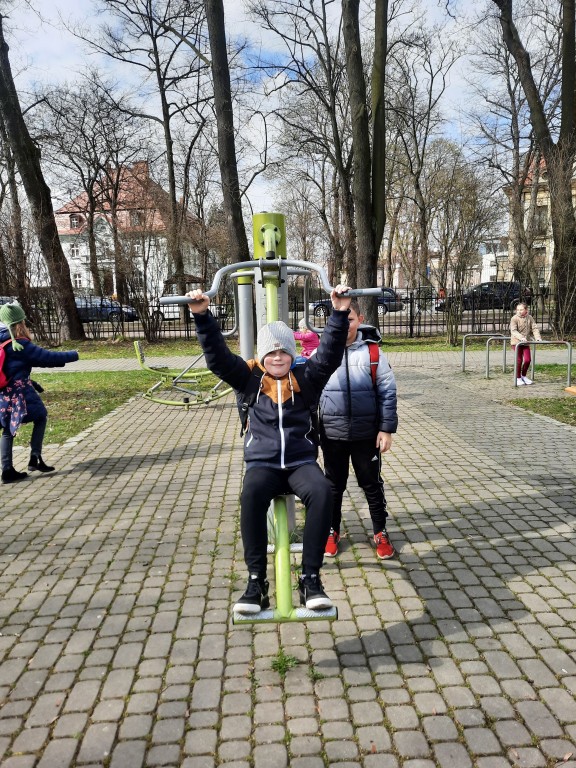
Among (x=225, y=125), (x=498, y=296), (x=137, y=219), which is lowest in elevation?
(x=498, y=296)

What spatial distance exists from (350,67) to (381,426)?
12.5 meters

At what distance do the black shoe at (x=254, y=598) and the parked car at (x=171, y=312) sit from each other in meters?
18.3

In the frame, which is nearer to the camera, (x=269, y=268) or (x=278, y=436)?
(x=278, y=436)

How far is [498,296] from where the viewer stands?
23.8m

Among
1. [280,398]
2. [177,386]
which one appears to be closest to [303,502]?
[280,398]

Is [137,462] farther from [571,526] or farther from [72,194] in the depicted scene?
[72,194]

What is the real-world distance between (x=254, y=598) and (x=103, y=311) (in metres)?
21.0

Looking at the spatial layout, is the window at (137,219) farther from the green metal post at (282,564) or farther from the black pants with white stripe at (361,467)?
the green metal post at (282,564)

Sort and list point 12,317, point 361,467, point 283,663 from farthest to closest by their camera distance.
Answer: point 12,317, point 361,467, point 283,663

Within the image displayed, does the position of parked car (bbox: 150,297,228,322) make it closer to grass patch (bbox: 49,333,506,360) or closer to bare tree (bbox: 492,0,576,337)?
grass patch (bbox: 49,333,506,360)

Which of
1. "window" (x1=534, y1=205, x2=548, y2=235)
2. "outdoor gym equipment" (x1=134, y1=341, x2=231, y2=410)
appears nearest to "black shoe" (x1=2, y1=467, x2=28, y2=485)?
"outdoor gym equipment" (x1=134, y1=341, x2=231, y2=410)

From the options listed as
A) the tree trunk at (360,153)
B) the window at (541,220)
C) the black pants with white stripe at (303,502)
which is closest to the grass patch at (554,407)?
the tree trunk at (360,153)

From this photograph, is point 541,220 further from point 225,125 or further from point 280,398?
point 280,398

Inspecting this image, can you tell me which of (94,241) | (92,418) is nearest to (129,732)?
(92,418)
